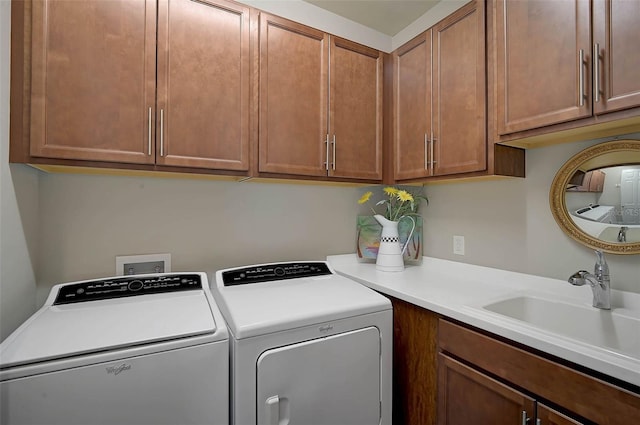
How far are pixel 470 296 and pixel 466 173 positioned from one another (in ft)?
2.06

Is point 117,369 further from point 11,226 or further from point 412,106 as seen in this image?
point 412,106

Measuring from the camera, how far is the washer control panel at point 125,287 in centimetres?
130

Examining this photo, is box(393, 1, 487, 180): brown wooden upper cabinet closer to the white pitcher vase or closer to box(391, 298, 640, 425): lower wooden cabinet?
the white pitcher vase

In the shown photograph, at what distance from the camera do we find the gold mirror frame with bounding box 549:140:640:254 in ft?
4.10

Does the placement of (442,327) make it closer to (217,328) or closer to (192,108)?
(217,328)

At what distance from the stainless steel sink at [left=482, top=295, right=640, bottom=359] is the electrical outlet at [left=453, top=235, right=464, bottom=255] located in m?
0.48

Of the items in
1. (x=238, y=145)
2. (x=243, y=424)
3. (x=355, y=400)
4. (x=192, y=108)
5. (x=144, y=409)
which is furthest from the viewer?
(x=238, y=145)

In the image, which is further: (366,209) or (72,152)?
(366,209)

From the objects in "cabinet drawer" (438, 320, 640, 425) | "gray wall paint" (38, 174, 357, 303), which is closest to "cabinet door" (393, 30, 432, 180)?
"gray wall paint" (38, 174, 357, 303)

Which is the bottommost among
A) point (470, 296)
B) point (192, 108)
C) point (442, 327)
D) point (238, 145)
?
point (442, 327)

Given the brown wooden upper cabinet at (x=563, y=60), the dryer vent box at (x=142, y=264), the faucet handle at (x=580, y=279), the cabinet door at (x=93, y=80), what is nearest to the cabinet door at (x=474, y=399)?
the faucet handle at (x=580, y=279)

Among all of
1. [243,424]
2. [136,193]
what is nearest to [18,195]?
[136,193]

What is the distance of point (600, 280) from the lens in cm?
123

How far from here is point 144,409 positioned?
3.03 feet
